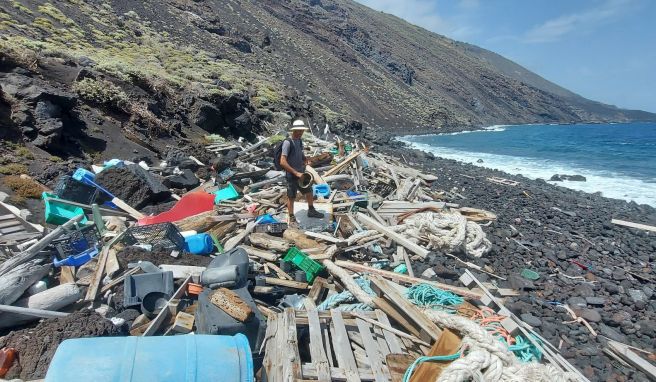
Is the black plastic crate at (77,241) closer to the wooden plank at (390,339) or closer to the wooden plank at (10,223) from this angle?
the wooden plank at (10,223)

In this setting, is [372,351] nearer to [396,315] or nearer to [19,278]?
[396,315]

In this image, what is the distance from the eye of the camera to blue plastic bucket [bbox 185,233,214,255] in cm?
550

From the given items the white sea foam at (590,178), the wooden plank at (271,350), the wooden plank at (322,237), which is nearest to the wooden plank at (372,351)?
the wooden plank at (271,350)

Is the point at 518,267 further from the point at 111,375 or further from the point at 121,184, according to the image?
the point at 121,184

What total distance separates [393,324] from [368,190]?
5.98m

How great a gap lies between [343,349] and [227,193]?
217 inches

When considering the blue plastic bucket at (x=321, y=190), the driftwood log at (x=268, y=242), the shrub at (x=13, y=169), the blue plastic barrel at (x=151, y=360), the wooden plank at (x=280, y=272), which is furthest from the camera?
the blue plastic bucket at (x=321, y=190)

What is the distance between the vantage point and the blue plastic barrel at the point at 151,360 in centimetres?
207

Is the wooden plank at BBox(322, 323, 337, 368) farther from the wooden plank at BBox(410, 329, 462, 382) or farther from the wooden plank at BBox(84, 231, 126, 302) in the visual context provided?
the wooden plank at BBox(84, 231, 126, 302)

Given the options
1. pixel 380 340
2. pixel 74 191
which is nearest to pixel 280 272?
pixel 380 340

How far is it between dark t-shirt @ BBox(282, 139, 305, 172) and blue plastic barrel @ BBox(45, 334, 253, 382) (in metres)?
4.53

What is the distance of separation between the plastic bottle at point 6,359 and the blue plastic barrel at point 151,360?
4.78 feet

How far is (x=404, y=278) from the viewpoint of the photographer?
5.36 m

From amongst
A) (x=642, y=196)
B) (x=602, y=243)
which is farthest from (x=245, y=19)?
(x=602, y=243)
